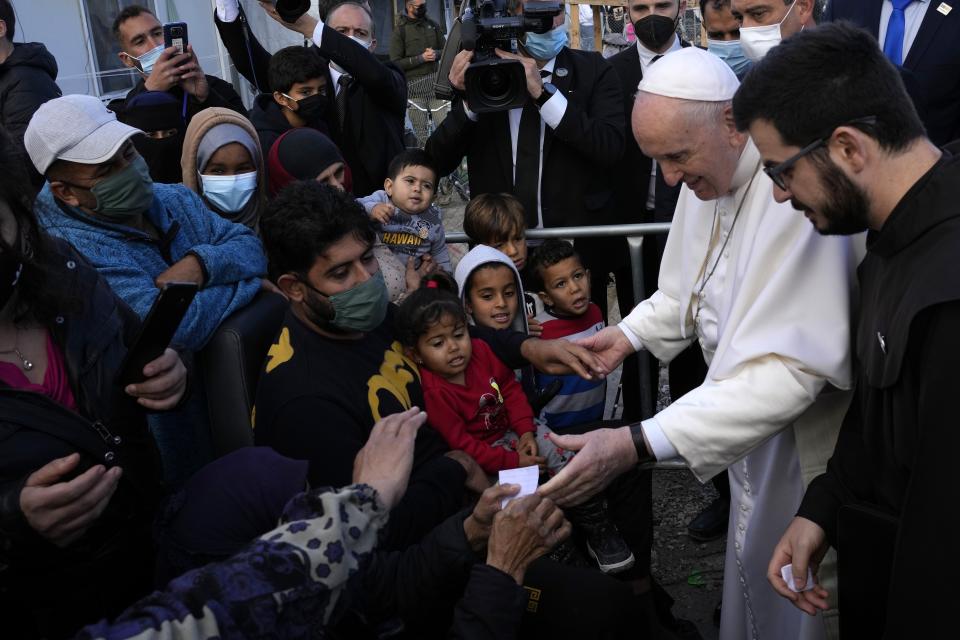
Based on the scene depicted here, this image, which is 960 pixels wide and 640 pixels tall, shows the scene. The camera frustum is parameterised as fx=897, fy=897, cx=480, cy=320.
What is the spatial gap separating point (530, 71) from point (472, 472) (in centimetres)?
217

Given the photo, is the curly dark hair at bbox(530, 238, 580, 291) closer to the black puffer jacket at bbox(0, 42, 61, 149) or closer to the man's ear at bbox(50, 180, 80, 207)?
the man's ear at bbox(50, 180, 80, 207)

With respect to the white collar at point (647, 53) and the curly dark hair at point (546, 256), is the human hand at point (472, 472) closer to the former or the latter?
the curly dark hair at point (546, 256)

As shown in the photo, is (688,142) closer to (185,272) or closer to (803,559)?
(803,559)

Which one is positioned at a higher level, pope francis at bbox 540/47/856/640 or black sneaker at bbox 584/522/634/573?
pope francis at bbox 540/47/856/640

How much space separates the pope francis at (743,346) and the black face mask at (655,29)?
6.94 ft

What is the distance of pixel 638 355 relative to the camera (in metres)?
4.45

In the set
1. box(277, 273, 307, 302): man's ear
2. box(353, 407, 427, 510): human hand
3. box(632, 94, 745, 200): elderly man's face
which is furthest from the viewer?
box(277, 273, 307, 302): man's ear

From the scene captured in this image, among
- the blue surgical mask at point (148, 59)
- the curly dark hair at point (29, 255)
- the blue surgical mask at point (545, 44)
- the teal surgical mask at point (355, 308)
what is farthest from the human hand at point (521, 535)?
the blue surgical mask at point (148, 59)

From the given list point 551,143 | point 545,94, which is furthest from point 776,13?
point 551,143

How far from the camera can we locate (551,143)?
465 cm

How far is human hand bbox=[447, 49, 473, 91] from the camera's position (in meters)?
4.43

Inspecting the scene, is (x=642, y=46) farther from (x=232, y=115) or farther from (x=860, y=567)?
(x=860, y=567)

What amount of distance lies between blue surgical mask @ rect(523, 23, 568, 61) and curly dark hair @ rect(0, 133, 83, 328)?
9.48 feet

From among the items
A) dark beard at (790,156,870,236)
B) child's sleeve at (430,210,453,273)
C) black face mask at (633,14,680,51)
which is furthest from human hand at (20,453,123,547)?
black face mask at (633,14,680,51)
